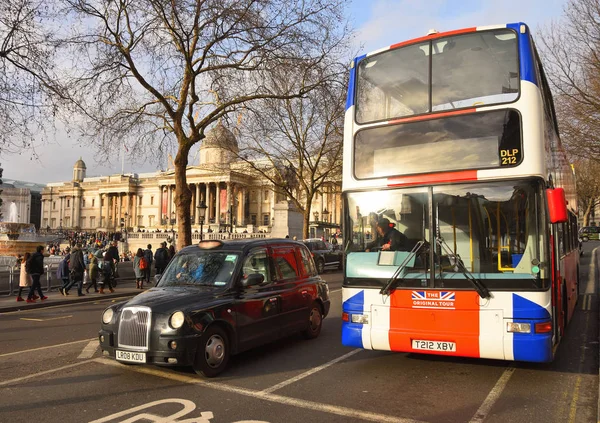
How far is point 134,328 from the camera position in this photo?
5.91 metres

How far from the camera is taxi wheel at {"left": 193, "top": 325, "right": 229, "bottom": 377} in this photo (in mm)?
5891

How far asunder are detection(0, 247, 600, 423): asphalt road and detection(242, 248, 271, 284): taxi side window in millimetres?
1192

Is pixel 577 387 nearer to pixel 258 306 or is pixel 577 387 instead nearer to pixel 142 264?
pixel 258 306

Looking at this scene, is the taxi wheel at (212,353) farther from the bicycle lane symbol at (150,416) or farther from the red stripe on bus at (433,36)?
the red stripe on bus at (433,36)

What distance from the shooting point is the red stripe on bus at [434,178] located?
19.0 feet

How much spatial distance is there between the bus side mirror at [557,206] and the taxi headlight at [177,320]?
4369 mm

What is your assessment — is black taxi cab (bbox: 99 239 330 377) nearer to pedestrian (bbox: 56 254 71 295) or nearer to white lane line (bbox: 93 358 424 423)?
white lane line (bbox: 93 358 424 423)

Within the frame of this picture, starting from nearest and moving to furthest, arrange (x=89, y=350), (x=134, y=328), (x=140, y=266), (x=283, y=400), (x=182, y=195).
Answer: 1. (x=283, y=400)
2. (x=134, y=328)
3. (x=89, y=350)
4. (x=140, y=266)
5. (x=182, y=195)

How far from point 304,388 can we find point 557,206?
347cm

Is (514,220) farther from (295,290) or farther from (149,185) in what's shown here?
(149,185)

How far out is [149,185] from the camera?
104 metres

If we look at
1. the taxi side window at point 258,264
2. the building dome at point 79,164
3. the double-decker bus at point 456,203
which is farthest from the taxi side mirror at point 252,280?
the building dome at point 79,164

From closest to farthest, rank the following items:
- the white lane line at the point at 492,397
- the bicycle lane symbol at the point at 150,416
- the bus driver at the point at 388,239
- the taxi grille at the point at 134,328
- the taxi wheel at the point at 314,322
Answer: the bicycle lane symbol at the point at 150,416, the white lane line at the point at 492,397, the taxi grille at the point at 134,328, the bus driver at the point at 388,239, the taxi wheel at the point at 314,322

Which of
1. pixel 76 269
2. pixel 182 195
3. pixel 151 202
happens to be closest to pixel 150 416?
pixel 76 269
